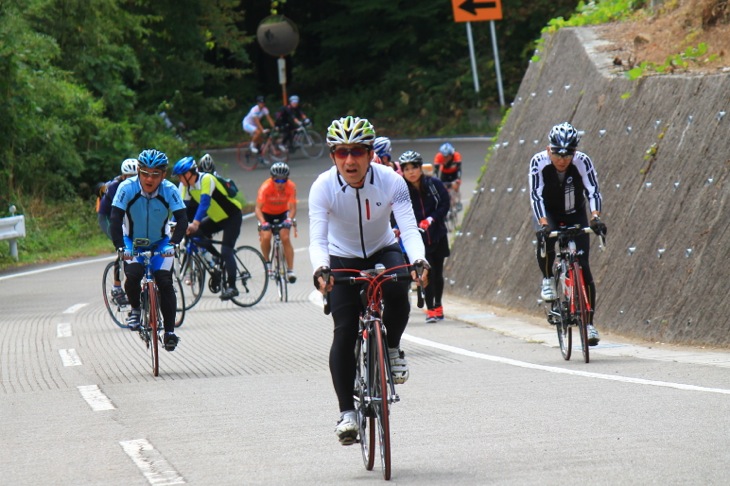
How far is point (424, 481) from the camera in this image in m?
6.62

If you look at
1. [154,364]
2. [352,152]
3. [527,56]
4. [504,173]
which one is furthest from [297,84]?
[352,152]

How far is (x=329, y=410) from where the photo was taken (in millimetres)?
9102

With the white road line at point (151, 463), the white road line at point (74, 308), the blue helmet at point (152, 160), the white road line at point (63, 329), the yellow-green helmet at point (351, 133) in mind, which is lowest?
the white road line at point (74, 308)

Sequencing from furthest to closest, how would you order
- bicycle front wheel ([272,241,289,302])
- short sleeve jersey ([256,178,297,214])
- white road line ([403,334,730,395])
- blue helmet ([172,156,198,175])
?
short sleeve jersey ([256,178,297,214])
bicycle front wheel ([272,241,289,302])
blue helmet ([172,156,198,175])
white road line ([403,334,730,395])

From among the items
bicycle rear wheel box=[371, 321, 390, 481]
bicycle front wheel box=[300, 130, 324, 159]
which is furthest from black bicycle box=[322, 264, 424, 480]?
bicycle front wheel box=[300, 130, 324, 159]

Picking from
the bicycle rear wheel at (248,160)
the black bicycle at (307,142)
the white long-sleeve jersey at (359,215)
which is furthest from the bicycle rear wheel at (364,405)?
the bicycle rear wheel at (248,160)

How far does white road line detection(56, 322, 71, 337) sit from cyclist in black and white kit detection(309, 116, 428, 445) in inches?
328

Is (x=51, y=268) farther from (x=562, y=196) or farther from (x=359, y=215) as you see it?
(x=359, y=215)

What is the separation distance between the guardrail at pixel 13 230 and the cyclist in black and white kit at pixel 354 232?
1875 cm

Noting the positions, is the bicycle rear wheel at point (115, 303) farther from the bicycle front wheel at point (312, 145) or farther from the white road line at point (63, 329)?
the bicycle front wheel at point (312, 145)

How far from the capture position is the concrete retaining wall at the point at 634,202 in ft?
39.9

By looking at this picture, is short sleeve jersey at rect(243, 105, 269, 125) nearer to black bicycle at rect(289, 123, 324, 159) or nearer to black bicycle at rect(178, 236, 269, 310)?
black bicycle at rect(289, 123, 324, 159)

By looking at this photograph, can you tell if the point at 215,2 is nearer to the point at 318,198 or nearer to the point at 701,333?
the point at 701,333

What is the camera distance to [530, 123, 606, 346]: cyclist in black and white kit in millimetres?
11406
